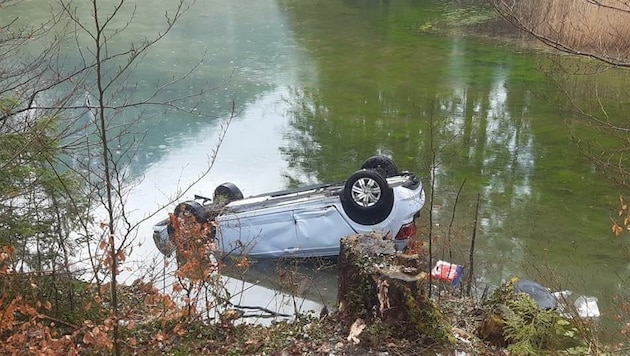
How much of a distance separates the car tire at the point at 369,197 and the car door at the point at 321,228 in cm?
25

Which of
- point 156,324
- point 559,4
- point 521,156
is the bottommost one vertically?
point 521,156

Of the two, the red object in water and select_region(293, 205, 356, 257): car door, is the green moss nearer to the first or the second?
the red object in water

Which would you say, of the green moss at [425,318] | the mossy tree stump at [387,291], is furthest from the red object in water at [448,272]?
the green moss at [425,318]

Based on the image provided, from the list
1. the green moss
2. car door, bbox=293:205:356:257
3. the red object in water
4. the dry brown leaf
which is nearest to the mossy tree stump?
the green moss

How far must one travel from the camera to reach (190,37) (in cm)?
2528

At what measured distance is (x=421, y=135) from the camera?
14.1 meters

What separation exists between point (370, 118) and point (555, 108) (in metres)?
4.95

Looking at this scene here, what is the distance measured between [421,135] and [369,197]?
20.2 ft

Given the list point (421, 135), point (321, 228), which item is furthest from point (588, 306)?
point (421, 135)

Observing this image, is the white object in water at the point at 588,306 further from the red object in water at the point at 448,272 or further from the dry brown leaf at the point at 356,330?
the dry brown leaf at the point at 356,330

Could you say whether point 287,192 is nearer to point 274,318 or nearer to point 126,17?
point 274,318

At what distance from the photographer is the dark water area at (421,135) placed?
9117mm

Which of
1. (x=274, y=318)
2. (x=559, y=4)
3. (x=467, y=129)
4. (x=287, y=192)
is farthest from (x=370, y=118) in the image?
(x=274, y=318)

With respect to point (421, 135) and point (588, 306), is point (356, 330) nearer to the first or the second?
point (588, 306)
